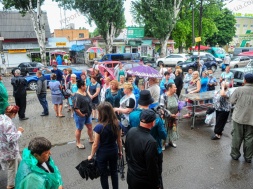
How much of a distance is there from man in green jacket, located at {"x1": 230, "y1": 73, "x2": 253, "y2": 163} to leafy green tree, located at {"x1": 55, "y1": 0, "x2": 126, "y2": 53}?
22.6 metres

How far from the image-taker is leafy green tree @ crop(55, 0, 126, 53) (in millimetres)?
24953

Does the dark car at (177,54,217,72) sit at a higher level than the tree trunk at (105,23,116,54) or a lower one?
lower

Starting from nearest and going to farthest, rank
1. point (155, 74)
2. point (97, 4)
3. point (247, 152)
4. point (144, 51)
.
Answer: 1. point (247, 152)
2. point (155, 74)
3. point (97, 4)
4. point (144, 51)

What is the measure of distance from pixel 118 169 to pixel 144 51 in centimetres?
3050

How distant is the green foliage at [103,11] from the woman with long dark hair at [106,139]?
77.1ft

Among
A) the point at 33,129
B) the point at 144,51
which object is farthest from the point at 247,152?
the point at 144,51

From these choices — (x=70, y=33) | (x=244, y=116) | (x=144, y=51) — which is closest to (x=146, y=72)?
(x=244, y=116)

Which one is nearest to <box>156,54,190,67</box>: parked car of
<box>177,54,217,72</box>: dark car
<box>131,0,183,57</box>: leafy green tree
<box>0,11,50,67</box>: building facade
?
<box>131,0,183,57</box>: leafy green tree

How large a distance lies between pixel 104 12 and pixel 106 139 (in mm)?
23950

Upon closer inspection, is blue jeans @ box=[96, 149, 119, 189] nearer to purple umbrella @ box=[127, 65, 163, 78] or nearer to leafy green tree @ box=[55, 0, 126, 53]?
purple umbrella @ box=[127, 65, 163, 78]

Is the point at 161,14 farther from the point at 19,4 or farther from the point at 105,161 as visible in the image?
the point at 105,161

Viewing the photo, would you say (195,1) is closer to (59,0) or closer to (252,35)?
(59,0)

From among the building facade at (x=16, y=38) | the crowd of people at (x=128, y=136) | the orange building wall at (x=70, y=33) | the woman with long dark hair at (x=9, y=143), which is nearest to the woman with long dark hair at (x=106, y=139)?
the crowd of people at (x=128, y=136)

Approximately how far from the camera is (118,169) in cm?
369
